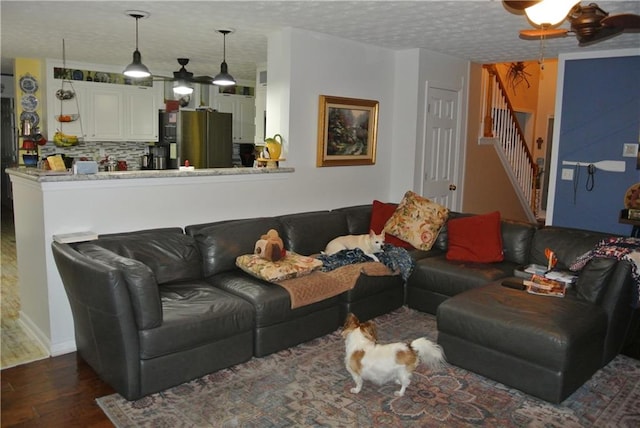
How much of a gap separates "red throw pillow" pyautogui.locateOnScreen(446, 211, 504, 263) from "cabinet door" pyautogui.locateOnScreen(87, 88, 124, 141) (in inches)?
203

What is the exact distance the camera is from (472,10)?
3869 millimetres

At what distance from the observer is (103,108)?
7.34m

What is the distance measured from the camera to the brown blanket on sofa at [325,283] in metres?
3.59

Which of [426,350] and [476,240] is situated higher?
[476,240]

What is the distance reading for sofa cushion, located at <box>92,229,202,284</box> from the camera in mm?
3566

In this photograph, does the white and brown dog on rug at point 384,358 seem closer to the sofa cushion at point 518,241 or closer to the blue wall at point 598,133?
the sofa cushion at point 518,241

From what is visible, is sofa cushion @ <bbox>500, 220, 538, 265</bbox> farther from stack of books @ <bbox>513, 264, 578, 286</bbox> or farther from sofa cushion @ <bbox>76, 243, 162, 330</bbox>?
sofa cushion @ <bbox>76, 243, 162, 330</bbox>

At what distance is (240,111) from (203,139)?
1.46 m

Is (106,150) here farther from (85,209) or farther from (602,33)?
(602,33)

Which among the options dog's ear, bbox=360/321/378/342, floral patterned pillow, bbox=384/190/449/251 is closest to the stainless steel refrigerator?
floral patterned pillow, bbox=384/190/449/251

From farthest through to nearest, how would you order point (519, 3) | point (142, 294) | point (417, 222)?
point (417, 222)
point (142, 294)
point (519, 3)

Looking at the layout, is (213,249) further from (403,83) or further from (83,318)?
(403,83)

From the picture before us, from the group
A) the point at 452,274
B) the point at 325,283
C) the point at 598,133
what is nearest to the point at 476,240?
the point at 452,274

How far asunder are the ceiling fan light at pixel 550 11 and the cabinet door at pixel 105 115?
624 cm
